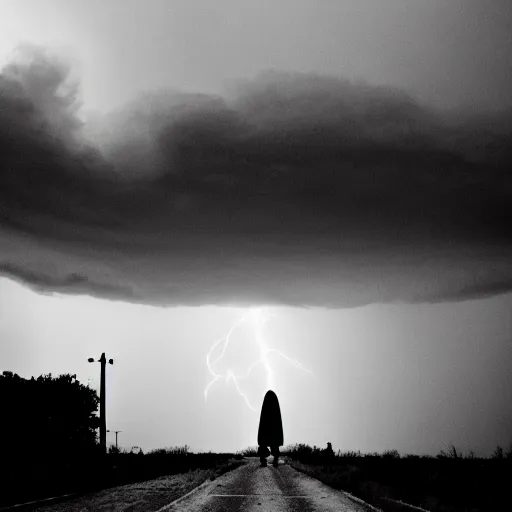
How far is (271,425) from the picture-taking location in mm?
40719

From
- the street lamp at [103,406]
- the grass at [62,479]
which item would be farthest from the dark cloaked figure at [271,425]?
the grass at [62,479]

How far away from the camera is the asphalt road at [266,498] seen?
44.3 ft

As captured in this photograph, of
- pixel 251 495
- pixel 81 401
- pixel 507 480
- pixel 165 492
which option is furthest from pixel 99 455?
pixel 81 401

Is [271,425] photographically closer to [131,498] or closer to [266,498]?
[266,498]

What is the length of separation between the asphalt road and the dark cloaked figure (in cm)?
1898

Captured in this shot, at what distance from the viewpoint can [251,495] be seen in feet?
54.4

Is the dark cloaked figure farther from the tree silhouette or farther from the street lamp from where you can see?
the tree silhouette

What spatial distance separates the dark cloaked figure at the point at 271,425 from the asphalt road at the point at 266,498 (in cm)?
1898

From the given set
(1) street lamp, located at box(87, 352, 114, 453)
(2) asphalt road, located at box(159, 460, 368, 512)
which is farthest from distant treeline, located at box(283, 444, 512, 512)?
(1) street lamp, located at box(87, 352, 114, 453)

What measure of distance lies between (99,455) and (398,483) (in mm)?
17094

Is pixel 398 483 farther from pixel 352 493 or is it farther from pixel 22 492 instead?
pixel 22 492

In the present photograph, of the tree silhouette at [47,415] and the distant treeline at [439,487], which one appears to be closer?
the distant treeline at [439,487]

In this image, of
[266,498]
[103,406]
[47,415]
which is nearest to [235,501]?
[266,498]

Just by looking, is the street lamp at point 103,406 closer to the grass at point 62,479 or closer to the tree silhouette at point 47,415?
the grass at point 62,479
